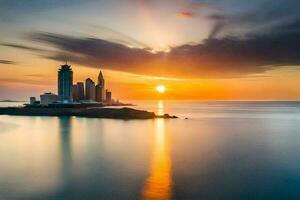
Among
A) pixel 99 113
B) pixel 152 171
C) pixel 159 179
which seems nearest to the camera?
pixel 159 179

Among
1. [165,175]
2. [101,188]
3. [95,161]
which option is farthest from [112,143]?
A: [101,188]

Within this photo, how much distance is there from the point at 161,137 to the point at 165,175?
100ft

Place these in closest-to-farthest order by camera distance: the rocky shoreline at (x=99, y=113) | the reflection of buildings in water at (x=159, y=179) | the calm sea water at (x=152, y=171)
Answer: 1. the reflection of buildings in water at (x=159, y=179)
2. the calm sea water at (x=152, y=171)
3. the rocky shoreline at (x=99, y=113)

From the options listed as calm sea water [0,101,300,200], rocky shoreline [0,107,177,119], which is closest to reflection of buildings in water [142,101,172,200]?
calm sea water [0,101,300,200]

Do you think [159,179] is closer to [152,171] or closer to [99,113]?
[152,171]

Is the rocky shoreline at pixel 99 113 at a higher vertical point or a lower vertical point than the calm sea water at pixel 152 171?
higher

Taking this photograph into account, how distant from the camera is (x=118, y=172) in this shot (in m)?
28.3

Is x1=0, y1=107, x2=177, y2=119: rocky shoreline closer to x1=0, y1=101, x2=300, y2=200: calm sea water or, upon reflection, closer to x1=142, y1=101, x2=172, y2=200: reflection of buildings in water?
x1=0, y1=101, x2=300, y2=200: calm sea water

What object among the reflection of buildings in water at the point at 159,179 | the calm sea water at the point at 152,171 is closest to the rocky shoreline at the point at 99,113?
the calm sea water at the point at 152,171

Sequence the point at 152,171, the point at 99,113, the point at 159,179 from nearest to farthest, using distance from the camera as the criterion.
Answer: the point at 159,179
the point at 152,171
the point at 99,113

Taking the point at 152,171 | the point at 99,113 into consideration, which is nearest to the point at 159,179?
the point at 152,171

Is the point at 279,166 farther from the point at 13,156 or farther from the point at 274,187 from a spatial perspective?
the point at 13,156

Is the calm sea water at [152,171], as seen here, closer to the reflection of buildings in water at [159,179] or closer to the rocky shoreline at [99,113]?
the reflection of buildings in water at [159,179]

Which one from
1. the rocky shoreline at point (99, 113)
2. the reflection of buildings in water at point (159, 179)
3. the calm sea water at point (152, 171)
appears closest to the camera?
the reflection of buildings in water at point (159, 179)
